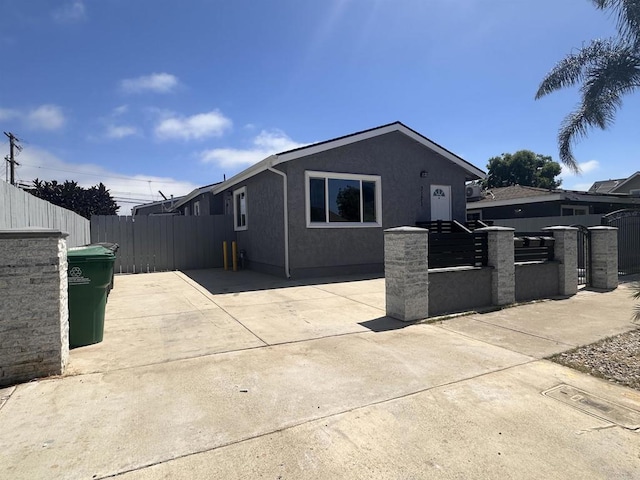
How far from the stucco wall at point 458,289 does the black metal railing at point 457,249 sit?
144mm

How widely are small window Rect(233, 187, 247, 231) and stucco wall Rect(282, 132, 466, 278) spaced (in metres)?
3.25

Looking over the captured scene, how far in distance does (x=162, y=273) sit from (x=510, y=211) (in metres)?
16.3

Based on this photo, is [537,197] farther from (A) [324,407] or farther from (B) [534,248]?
(A) [324,407]

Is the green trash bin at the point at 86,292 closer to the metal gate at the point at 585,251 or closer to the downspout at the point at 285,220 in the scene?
the downspout at the point at 285,220

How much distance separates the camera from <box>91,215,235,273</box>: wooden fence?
13602mm

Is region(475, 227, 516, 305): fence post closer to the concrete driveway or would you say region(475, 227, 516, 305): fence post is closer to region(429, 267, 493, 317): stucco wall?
region(429, 267, 493, 317): stucco wall

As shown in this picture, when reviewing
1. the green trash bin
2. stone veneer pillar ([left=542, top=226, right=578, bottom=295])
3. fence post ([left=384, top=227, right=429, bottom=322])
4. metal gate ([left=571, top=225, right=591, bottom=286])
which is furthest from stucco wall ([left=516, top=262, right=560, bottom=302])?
the green trash bin

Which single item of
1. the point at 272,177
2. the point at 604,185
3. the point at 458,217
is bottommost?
the point at 458,217

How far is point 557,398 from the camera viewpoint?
348 cm

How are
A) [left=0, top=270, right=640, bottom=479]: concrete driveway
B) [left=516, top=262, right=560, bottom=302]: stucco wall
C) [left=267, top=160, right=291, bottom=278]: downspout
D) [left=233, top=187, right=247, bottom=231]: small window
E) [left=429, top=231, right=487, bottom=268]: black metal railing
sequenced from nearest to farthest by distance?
1. [left=0, top=270, right=640, bottom=479]: concrete driveway
2. [left=429, top=231, right=487, bottom=268]: black metal railing
3. [left=516, top=262, right=560, bottom=302]: stucco wall
4. [left=267, top=160, right=291, bottom=278]: downspout
5. [left=233, top=187, right=247, bottom=231]: small window

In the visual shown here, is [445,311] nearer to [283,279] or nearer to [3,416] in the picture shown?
[283,279]

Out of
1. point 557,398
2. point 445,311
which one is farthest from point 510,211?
point 557,398

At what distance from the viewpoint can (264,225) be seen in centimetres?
1205

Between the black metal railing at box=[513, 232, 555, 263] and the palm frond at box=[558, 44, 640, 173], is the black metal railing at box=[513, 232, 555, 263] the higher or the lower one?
the lower one
